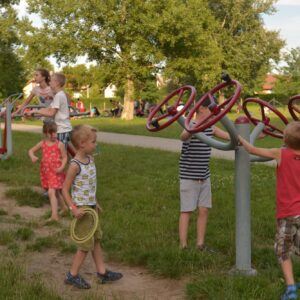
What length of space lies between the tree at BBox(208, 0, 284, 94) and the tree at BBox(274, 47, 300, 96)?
100 inches

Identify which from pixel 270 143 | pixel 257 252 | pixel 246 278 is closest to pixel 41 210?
pixel 257 252

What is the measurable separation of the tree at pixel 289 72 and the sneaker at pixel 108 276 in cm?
4721

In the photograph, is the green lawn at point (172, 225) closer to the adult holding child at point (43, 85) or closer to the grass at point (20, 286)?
the grass at point (20, 286)

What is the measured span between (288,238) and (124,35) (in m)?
29.7

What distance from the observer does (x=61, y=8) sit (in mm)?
32188

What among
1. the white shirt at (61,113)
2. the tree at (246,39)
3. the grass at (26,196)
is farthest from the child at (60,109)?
the tree at (246,39)

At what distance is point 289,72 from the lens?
5344cm

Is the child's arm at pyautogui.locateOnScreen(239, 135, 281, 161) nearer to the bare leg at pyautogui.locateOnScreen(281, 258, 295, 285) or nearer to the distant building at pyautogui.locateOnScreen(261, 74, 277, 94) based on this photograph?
the bare leg at pyautogui.locateOnScreen(281, 258, 295, 285)

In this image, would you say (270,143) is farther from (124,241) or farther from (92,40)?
(92,40)

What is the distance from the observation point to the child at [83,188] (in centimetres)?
387

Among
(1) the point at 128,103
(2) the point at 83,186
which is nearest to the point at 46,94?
(2) the point at 83,186

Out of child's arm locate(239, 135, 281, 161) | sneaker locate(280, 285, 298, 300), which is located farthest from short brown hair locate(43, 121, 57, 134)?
sneaker locate(280, 285, 298, 300)

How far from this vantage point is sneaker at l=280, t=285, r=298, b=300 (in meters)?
3.34

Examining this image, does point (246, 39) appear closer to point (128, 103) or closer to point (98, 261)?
point (128, 103)
